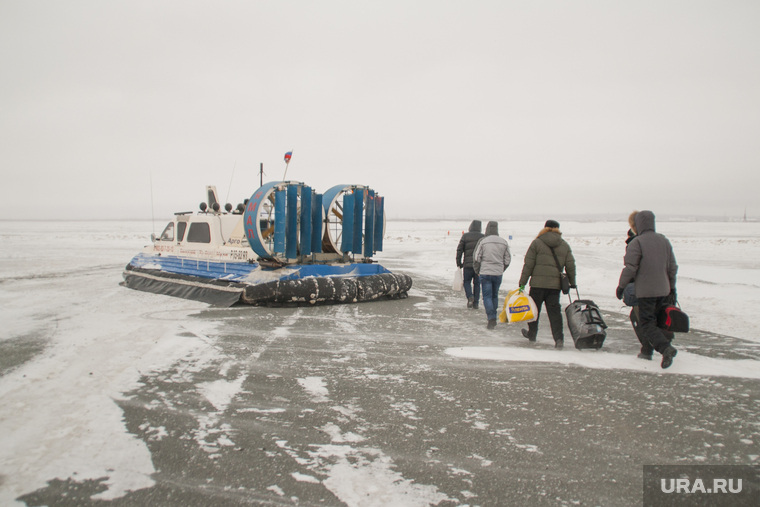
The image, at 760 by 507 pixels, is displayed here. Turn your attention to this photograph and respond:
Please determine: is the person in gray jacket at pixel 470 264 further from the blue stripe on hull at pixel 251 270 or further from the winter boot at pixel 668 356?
the winter boot at pixel 668 356

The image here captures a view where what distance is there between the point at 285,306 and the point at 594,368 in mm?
5167

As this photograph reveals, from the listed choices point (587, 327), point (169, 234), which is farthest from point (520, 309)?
point (169, 234)

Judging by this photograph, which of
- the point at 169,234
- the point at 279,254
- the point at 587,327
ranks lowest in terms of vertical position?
the point at 587,327

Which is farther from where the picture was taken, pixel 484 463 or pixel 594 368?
pixel 594 368

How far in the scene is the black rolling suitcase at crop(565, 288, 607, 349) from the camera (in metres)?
5.18

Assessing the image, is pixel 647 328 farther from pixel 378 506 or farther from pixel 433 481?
pixel 378 506

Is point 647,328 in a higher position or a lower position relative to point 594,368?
higher

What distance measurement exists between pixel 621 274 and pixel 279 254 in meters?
5.87

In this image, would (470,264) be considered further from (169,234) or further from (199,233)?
(169,234)

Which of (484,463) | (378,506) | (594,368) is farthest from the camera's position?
(594,368)

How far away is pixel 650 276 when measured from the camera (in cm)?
473

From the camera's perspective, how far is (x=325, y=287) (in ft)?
26.8

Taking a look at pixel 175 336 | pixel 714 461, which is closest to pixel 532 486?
pixel 714 461

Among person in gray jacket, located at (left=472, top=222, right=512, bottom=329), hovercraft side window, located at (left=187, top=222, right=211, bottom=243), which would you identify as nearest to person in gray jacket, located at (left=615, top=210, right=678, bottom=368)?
person in gray jacket, located at (left=472, top=222, right=512, bottom=329)
